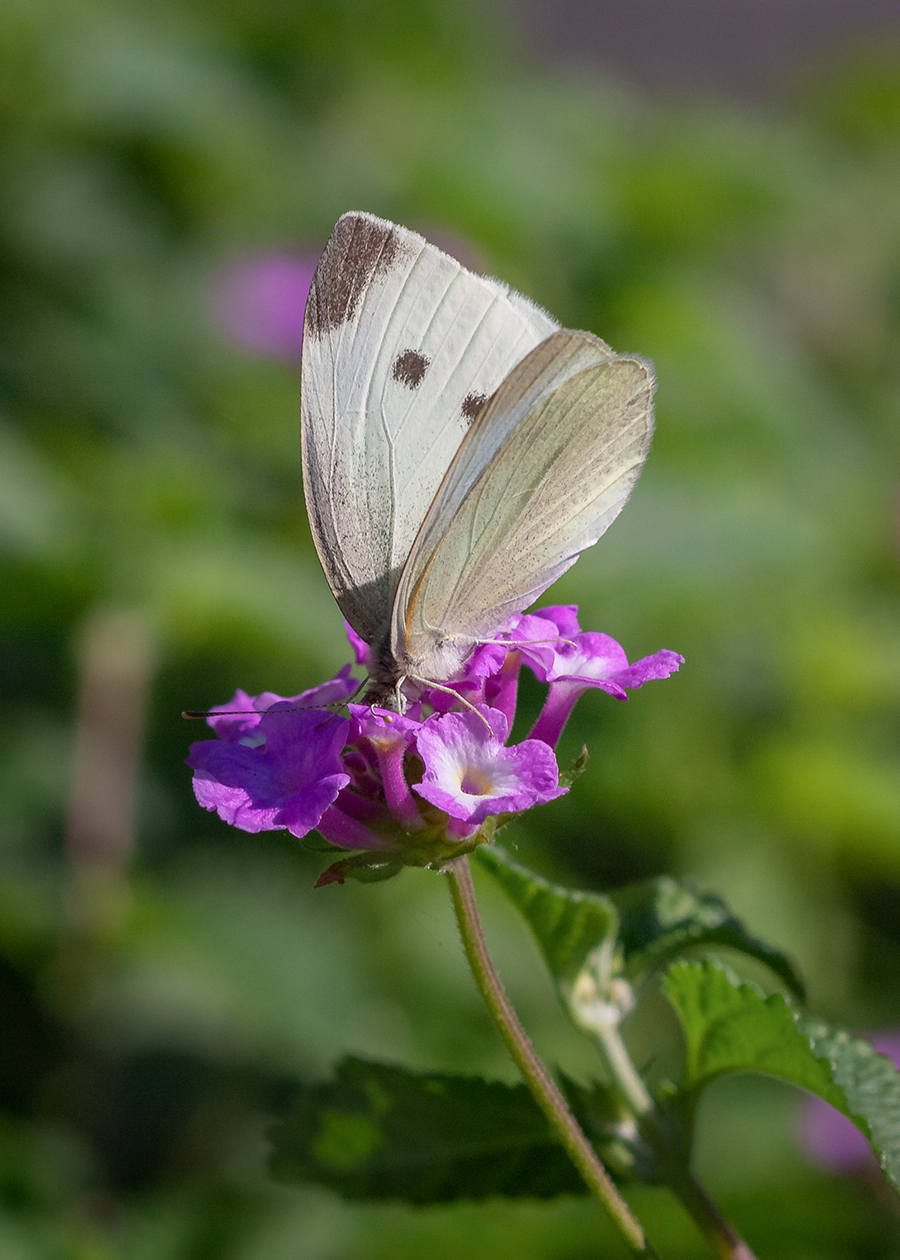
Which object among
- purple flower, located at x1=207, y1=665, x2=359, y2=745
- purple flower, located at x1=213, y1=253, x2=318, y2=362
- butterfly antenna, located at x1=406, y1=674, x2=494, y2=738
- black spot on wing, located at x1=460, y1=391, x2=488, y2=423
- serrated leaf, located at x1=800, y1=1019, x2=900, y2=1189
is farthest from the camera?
purple flower, located at x1=213, y1=253, x2=318, y2=362

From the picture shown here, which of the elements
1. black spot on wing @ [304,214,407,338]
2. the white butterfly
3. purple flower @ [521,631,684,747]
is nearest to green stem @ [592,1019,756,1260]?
purple flower @ [521,631,684,747]

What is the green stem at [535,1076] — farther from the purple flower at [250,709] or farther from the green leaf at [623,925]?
the purple flower at [250,709]

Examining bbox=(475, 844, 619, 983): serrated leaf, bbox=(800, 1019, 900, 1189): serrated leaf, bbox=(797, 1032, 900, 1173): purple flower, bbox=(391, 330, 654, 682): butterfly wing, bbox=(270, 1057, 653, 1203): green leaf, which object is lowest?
bbox=(797, 1032, 900, 1173): purple flower

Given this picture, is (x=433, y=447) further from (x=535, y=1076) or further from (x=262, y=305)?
(x=262, y=305)

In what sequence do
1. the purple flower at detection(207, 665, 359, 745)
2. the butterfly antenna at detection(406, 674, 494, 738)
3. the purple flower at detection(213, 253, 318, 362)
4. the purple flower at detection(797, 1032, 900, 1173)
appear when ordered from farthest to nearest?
the purple flower at detection(213, 253, 318, 362)
the purple flower at detection(797, 1032, 900, 1173)
the purple flower at detection(207, 665, 359, 745)
the butterfly antenna at detection(406, 674, 494, 738)

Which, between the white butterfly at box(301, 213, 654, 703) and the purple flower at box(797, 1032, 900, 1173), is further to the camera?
the purple flower at box(797, 1032, 900, 1173)

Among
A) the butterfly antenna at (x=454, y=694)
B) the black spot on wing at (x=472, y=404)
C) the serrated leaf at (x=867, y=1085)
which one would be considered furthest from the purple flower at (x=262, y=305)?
the serrated leaf at (x=867, y=1085)

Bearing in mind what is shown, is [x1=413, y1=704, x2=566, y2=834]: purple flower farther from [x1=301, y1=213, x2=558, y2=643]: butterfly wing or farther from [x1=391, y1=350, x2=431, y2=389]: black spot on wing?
[x1=391, y1=350, x2=431, y2=389]: black spot on wing

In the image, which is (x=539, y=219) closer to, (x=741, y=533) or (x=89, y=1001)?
(x=741, y=533)
